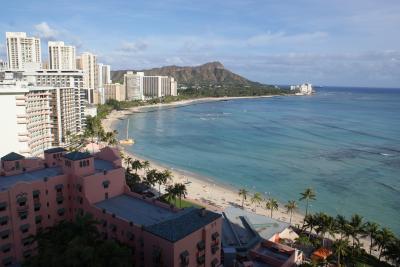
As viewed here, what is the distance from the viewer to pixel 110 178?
34.1 meters

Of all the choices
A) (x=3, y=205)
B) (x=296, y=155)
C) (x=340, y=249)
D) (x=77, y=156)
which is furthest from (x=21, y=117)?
(x=296, y=155)

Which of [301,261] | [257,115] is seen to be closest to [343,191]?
[301,261]

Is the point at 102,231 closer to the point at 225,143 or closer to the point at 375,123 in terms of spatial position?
the point at 225,143

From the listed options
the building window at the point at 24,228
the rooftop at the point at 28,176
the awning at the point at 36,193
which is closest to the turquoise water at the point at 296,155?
the rooftop at the point at 28,176

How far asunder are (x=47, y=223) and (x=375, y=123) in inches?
5835

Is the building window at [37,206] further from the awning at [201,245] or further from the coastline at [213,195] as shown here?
the coastline at [213,195]

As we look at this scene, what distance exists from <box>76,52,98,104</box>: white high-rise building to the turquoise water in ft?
117

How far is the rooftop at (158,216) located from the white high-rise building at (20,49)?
378 feet

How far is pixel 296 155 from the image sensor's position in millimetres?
92938

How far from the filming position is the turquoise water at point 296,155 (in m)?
64.7

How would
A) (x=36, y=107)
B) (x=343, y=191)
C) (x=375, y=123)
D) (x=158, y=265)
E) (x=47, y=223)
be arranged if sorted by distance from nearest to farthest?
(x=158, y=265) → (x=47, y=223) → (x=343, y=191) → (x=36, y=107) → (x=375, y=123)

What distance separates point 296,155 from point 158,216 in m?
68.9

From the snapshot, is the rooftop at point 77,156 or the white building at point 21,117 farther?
the white building at point 21,117

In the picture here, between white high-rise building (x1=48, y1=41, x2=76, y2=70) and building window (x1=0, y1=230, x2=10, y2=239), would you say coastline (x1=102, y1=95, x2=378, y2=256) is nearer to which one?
building window (x1=0, y1=230, x2=10, y2=239)
